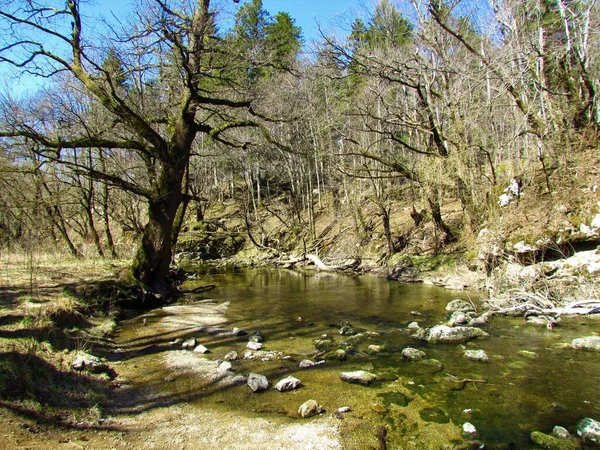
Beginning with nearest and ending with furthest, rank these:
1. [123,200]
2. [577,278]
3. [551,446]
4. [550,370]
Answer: [551,446]
[550,370]
[577,278]
[123,200]

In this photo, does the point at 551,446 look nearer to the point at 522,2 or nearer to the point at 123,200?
the point at 522,2

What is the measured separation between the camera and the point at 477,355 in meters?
6.16

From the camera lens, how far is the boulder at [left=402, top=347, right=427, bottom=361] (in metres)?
6.28

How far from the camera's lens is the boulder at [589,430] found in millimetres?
3902

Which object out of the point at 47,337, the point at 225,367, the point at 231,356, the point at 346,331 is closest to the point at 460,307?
the point at 346,331

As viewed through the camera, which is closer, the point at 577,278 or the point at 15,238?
the point at 577,278

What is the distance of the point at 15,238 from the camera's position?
1409 centimetres

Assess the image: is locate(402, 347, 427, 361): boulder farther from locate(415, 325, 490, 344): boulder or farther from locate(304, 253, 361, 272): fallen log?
locate(304, 253, 361, 272): fallen log

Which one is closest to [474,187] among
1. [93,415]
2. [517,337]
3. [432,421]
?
[517,337]

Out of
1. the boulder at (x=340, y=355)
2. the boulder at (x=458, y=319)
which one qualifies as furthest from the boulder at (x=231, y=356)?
the boulder at (x=458, y=319)

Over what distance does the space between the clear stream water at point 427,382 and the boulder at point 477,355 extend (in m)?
0.13

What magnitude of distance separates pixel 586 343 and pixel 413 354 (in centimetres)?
280

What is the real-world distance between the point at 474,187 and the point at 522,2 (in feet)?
21.1

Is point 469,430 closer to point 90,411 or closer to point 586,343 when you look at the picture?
point 586,343
